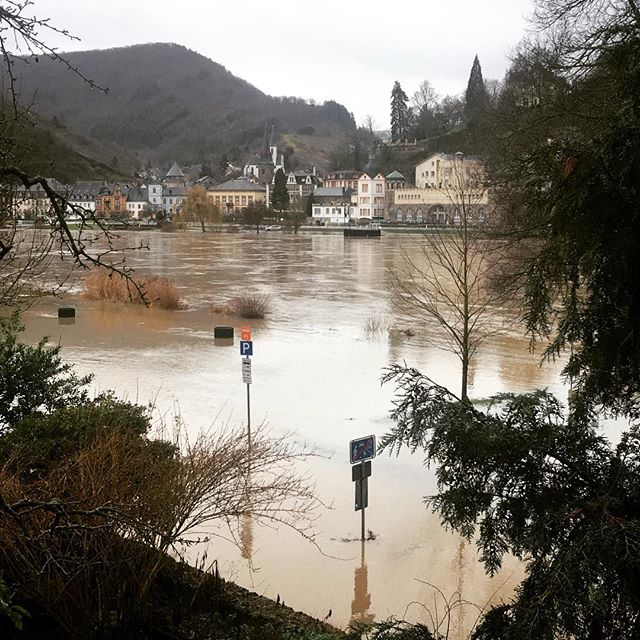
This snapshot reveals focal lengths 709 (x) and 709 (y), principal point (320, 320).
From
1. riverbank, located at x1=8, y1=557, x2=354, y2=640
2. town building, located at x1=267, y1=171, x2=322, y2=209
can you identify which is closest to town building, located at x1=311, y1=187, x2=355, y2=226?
town building, located at x1=267, y1=171, x2=322, y2=209

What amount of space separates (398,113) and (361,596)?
468ft

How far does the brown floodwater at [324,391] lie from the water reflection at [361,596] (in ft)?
0.07

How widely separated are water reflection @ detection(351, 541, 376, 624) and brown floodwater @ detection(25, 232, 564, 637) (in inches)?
0.9

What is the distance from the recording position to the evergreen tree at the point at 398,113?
141875 millimetres

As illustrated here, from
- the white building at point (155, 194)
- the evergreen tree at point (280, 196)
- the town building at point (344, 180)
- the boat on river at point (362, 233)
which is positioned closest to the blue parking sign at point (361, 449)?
the boat on river at point (362, 233)

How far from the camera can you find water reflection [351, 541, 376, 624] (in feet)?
27.8

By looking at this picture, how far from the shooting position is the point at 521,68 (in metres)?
18.6

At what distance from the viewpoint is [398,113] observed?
143375 mm

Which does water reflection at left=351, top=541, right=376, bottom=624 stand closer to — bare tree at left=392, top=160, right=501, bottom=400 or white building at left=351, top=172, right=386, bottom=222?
bare tree at left=392, top=160, right=501, bottom=400

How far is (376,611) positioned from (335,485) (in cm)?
349

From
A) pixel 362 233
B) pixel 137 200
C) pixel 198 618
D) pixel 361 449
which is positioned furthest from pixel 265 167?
pixel 198 618

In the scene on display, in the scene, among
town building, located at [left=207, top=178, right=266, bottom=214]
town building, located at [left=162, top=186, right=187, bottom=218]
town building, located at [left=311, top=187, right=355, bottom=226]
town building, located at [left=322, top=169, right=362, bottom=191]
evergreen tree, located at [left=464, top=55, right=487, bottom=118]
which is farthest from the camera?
town building, located at [left=162, top=186, right=187, bottom=218]

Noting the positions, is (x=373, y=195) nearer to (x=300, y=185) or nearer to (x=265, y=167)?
(x=300, y=185)

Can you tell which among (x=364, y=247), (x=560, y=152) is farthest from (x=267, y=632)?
(x=364, y=247)
